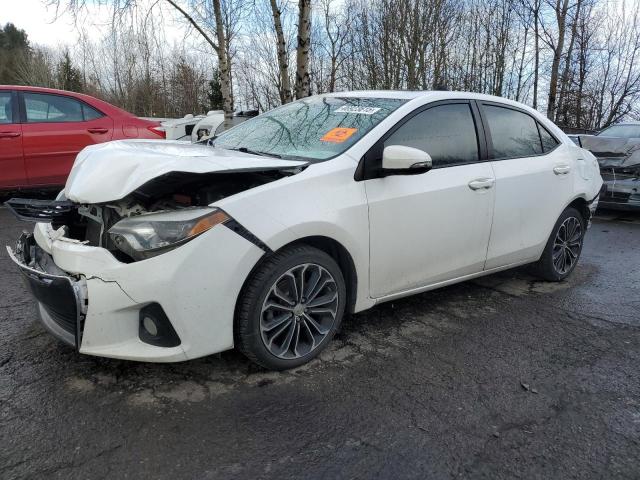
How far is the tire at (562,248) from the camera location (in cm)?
450

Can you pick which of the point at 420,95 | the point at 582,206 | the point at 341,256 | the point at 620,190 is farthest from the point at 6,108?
the point at 620,190

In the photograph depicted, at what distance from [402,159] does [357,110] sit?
2.41ft

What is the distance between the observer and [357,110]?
352 centimetres

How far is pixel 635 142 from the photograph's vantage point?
7840 mm

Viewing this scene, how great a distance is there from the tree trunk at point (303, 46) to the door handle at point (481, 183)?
669 centimetres

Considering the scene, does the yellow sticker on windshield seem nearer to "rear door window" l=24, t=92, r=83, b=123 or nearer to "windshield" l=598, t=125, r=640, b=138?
"rear door window" l=24, t=92, r=83, b=123

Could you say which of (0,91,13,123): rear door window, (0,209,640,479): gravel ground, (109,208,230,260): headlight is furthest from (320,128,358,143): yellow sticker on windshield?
(0,91,13,123): rear door window

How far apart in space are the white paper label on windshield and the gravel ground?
4.61 feet

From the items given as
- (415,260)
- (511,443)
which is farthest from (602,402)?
(415,260)

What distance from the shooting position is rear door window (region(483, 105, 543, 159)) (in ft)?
12.8

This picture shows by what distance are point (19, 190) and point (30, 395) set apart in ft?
16.2

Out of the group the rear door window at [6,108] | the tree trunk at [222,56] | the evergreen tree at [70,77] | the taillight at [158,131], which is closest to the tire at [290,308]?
the taillight at [158,131]

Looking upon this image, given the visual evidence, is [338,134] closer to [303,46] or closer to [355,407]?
[355,407]

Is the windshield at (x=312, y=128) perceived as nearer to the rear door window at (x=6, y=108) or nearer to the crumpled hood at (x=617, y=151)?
the rear door window at (x=6, y=108)
